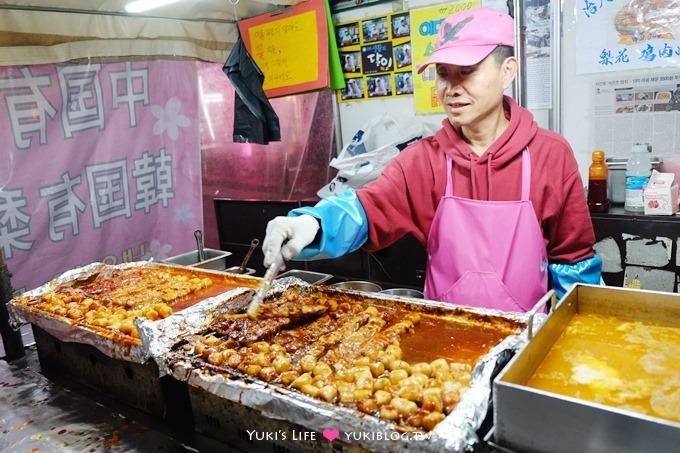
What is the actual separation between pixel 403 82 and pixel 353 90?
57 cm

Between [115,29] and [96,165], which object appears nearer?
[115,29]

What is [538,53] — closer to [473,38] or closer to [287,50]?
[473,38]

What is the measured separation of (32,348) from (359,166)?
9.16 ft

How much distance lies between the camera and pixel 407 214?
2.42 m

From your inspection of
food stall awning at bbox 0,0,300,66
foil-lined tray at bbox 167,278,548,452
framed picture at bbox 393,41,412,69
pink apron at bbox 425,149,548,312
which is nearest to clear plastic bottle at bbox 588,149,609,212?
pink apron at bbox 425,149,548,312

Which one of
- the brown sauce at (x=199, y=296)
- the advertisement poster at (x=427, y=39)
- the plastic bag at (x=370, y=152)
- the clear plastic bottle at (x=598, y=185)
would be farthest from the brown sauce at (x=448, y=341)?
the advertisement poster at (x=427, y=39)

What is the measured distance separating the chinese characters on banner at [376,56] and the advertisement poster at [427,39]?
86 mm

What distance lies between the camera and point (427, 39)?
4.30 metres

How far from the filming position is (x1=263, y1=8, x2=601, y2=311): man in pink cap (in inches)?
82.0

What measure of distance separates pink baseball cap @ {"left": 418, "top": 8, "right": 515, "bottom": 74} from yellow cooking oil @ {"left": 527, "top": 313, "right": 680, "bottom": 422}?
1092 millimetres

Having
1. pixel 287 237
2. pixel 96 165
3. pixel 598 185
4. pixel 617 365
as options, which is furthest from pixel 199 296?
pixel 598 185

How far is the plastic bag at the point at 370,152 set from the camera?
170 inches

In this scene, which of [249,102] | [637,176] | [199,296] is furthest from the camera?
[249,102]

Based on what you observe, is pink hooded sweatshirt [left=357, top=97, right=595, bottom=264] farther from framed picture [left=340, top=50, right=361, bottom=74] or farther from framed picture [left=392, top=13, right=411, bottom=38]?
framed picture [left=340, top=50, right=361, bottom=74]
